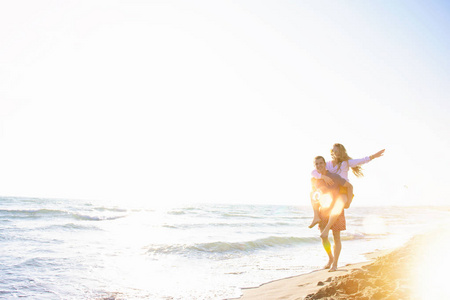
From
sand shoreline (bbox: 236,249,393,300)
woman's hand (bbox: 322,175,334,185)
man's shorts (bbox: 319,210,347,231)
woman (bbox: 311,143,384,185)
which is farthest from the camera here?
man's shorts (bbox: 319,210,347,231)

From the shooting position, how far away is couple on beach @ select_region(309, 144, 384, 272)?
17.0ft

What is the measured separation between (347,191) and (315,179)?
53cm

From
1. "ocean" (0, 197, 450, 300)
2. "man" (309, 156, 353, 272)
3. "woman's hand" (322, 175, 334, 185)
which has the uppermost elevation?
"woman's hand" (322, 175, 334, 185)

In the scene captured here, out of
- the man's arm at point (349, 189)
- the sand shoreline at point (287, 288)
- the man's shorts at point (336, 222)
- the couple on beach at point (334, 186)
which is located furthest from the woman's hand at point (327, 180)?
the sand shoreline at point (287, 288)

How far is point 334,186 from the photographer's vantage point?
5.19 meters

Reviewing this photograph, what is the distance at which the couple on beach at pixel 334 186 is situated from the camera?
5191mm

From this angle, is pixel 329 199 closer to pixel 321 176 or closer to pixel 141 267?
pixel 321 176

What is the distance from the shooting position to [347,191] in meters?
5.20

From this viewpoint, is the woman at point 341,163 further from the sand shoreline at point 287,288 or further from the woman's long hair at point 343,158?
the sand shoreline at point 287,288

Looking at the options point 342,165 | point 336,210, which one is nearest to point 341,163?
point 342,165

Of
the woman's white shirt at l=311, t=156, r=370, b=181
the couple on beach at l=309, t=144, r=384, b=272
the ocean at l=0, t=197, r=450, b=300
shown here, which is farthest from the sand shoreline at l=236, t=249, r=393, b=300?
the woman's white shirt at l=311, t=156, r=370, b=181

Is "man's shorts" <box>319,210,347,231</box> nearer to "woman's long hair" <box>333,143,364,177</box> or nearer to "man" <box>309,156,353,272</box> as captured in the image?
"man" <box>309,156,353,272</box>

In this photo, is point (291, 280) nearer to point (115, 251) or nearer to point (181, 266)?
point (181, 266)

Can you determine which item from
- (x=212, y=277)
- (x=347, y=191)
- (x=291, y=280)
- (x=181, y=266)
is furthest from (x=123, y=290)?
(x=347, y=191)
